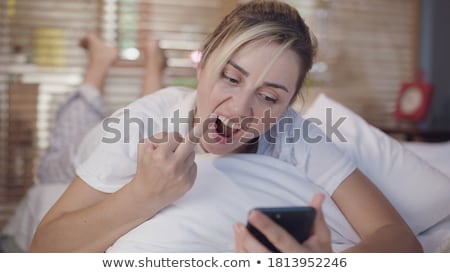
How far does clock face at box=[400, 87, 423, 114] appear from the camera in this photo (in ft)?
3.91

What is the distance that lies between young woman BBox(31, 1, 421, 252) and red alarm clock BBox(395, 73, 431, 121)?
1.28 feet

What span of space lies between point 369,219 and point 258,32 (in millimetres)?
309

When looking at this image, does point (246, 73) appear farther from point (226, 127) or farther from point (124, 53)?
point (124, 53)

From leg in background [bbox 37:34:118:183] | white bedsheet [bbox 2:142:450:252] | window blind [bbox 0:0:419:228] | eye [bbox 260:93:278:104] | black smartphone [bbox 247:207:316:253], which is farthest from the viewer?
leg in background [bbox 37:34:118:183]

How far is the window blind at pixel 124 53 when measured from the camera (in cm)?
112

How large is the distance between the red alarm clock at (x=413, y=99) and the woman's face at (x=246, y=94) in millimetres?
454

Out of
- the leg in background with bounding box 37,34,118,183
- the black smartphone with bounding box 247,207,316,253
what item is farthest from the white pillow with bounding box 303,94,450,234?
the leg in background with bounding box 37,34,118,183

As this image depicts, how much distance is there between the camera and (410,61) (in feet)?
3.98

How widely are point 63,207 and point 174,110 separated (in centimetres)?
21

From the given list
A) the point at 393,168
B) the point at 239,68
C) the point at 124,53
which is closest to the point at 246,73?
the point at 239,68

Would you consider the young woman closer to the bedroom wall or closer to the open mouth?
the open mouth

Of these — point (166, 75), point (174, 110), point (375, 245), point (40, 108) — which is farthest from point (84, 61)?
point (375, 245)

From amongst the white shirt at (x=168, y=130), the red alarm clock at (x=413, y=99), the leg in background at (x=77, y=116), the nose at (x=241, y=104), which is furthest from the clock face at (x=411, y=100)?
the leg in background at (x=77, y=116)
